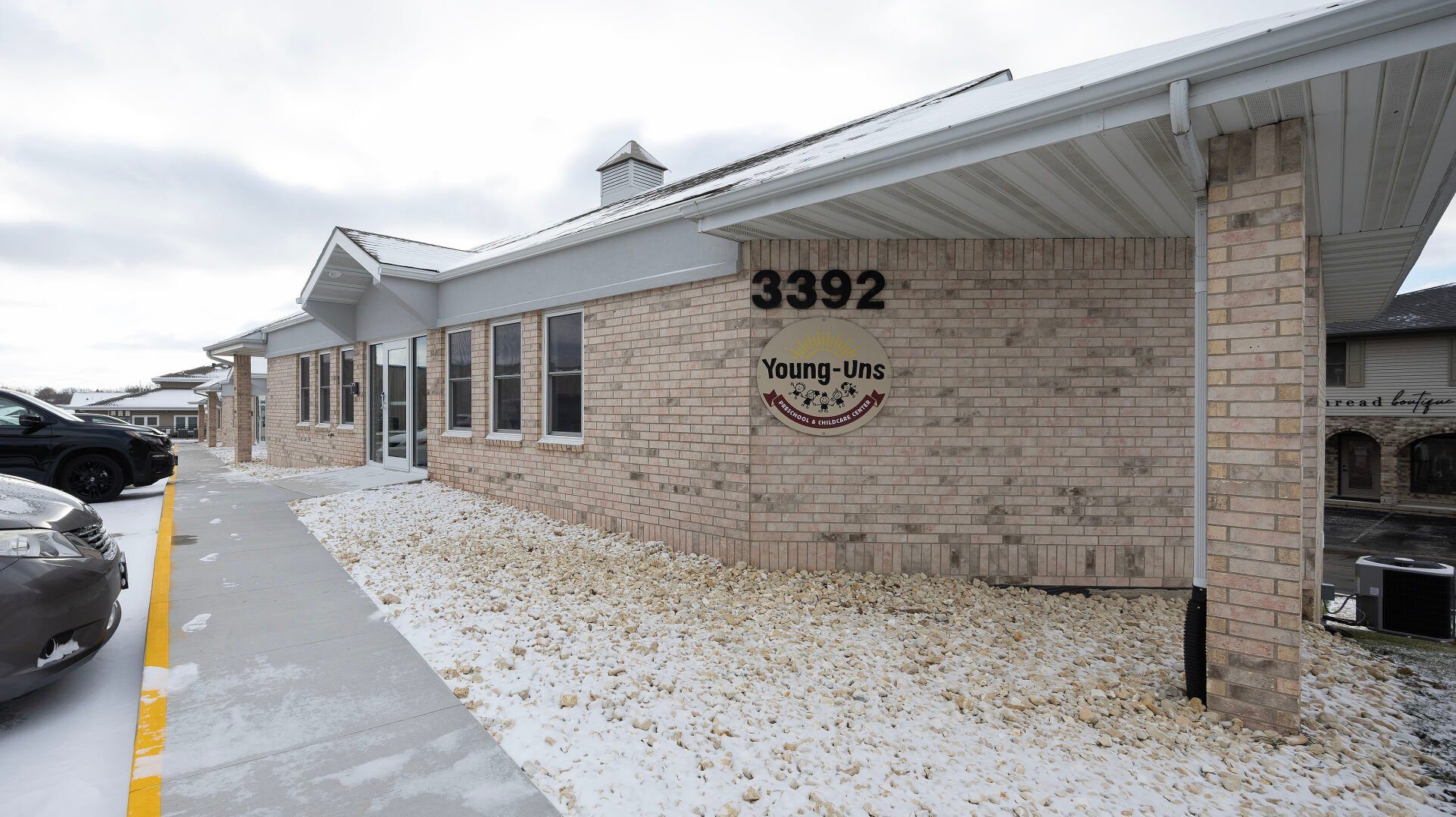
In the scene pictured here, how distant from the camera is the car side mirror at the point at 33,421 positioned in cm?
910

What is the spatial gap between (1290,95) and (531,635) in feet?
16.5

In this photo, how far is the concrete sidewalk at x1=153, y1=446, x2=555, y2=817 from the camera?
8.99 feet

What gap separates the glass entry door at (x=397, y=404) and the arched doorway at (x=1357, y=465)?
27469mm

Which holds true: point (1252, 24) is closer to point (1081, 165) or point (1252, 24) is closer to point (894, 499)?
point (1081, 165)

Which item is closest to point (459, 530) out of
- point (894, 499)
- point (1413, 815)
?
point (894, 499)

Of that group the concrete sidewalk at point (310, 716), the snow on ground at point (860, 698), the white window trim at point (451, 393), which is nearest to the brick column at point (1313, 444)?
the snow on ground at point (860, 698)

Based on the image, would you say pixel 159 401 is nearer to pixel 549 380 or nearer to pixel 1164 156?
pixel 549 380

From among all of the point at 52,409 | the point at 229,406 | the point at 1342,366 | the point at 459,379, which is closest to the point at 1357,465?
the point at 1342,366

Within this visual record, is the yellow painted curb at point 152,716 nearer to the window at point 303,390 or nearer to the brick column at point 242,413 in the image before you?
the window at point 303,390

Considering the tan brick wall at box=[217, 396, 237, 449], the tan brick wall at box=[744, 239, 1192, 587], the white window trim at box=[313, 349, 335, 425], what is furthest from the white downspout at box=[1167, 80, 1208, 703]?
the tan brick wall at box=[217, 396, 237, 449]

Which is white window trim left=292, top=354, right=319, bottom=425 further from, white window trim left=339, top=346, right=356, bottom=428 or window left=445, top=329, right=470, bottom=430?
window left=445, top=329, right=470, bottom=430

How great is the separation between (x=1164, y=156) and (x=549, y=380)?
6.79 metres

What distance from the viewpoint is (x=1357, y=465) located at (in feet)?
73.3

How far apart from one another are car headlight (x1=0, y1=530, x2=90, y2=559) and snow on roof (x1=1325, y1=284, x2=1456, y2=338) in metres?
27.2
